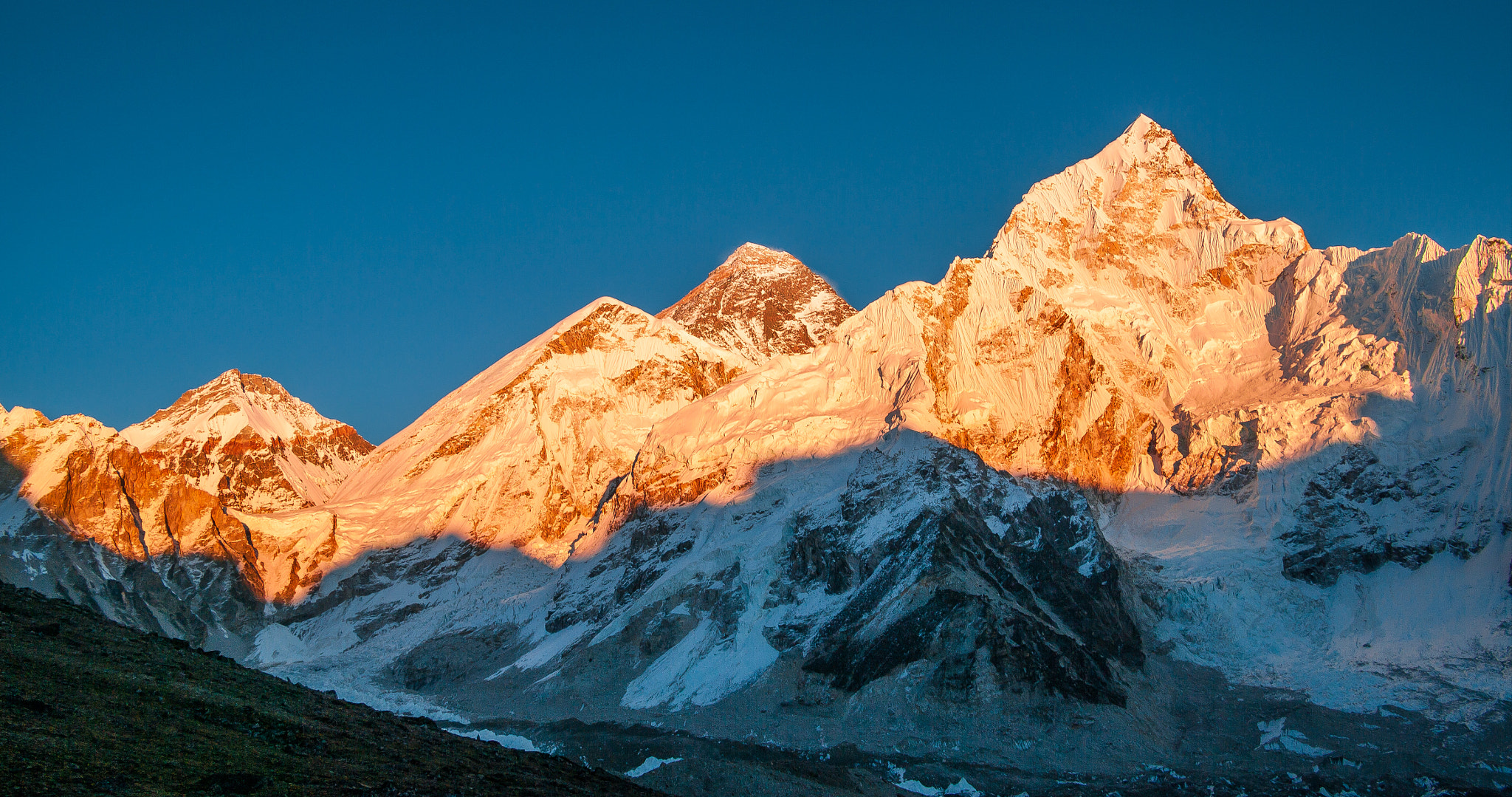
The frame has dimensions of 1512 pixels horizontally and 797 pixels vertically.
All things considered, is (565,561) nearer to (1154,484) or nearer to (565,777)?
(1154,484)

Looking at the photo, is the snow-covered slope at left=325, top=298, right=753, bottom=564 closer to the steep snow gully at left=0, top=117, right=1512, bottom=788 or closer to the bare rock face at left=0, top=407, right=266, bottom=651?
the steep snow gully at left=0, top=117, right=1512, bottom=788

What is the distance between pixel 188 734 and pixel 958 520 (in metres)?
87.1

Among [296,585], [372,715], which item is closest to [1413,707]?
[372,715]

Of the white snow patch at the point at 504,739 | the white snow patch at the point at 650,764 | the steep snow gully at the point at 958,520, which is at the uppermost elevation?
the steep snow gully at the point at 958,520

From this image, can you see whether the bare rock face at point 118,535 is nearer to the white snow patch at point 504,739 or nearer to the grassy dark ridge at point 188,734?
the white snow patch at point 504,739

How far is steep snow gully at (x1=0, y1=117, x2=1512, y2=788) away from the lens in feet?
353

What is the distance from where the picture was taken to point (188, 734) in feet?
141

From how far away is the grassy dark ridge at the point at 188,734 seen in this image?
1479 inches

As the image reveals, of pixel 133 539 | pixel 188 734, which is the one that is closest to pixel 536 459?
pixel 133 539

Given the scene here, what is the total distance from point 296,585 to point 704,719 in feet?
303

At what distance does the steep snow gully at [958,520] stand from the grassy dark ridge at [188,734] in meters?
48.7

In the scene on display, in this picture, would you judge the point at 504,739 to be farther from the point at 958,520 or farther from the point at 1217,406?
the point at 1217,406

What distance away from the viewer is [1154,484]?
15562 cm

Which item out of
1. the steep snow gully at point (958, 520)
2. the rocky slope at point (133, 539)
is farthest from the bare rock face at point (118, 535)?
the steep snow gully at point (958, 520)
